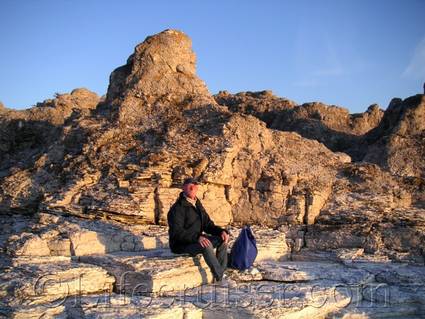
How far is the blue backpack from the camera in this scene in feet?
29.4

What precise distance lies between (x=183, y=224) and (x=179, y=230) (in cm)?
15

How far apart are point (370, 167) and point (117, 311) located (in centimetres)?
900

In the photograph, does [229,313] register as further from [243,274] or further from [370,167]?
[370,167]

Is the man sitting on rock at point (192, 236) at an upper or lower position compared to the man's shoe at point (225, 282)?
upper

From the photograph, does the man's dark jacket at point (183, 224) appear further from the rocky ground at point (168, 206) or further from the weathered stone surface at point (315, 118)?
the weathered stone surface at point (315, 118)

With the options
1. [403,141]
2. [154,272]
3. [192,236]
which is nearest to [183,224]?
[192,236]

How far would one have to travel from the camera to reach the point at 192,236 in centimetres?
870

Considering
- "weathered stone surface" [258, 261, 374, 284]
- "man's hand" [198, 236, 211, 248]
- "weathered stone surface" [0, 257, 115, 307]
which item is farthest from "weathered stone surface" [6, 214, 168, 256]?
"weathered stone surface" [258, 261, 374, 284]

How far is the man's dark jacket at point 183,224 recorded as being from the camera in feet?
28.4

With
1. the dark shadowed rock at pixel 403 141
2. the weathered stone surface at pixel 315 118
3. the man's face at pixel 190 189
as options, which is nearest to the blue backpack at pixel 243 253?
the man's face at pixel 190 189

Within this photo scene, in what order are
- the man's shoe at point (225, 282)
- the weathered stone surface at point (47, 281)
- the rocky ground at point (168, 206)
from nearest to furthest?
the weathered stone surface at point (47, 281) < the rocky ground at point (168, 206) < the man's shoe at point (225, 282)

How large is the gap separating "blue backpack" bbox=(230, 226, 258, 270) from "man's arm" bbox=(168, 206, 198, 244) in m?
0.85

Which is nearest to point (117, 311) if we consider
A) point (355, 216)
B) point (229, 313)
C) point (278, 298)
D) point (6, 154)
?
point (229, 313)

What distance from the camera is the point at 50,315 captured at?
666cm
